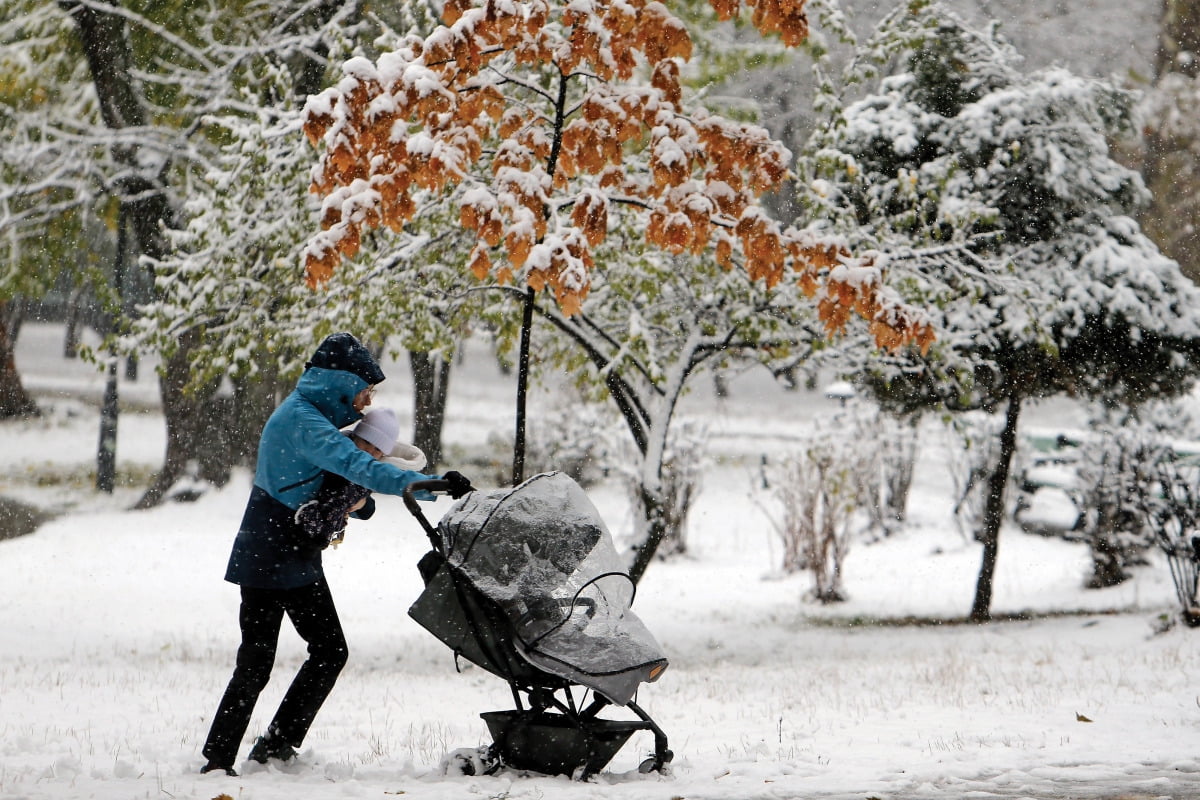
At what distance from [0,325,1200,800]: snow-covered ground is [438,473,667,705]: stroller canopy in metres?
0.48

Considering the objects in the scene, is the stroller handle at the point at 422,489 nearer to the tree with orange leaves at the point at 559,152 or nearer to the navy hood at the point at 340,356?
the navy hood at the point at 340,356

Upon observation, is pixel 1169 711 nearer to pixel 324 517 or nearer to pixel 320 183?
pixel 324 517

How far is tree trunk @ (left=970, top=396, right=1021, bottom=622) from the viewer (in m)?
12.1

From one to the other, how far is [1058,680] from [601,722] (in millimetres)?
4659

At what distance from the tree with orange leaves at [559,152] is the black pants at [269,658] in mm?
2187

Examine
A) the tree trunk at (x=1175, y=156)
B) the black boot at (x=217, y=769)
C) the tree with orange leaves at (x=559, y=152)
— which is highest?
the tree trunk at (x=1175, y=156)

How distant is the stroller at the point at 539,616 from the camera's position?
4.38m

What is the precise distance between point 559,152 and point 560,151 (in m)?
0.03

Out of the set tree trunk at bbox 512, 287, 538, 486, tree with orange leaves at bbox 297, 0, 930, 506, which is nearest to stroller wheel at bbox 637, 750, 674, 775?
tree trunk at bbox 512, 287, 538, 486

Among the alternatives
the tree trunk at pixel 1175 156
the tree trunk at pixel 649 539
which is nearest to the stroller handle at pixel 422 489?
the tree trunk at pixel 649 539

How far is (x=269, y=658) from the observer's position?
15.2 ft

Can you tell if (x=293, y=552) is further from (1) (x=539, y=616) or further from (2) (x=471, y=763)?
(2) (x=471, y=763)

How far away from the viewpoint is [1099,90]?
11.0m

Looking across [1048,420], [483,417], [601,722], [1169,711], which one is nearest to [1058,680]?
[1169,711]
